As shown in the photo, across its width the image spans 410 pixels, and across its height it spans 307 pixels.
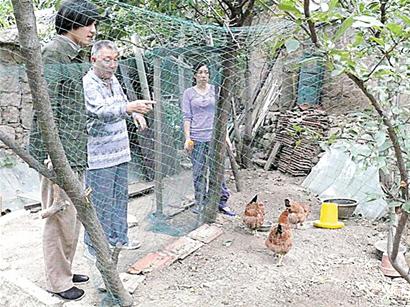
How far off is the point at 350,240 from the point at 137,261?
1424mm

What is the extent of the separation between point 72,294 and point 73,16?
1.29 m

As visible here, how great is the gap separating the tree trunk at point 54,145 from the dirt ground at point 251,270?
0.33m

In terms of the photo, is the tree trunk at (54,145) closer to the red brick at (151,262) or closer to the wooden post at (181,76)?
the red brick at (151,262)

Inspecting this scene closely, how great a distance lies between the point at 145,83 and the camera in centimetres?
372

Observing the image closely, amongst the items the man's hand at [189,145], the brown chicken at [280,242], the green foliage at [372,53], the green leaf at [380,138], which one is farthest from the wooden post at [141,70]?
the green leaf at [380,138]

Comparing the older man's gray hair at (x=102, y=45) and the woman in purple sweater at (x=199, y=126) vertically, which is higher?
the older man's gray hair at (x=102, y=45)

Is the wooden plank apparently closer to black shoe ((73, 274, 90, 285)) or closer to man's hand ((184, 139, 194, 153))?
man's hand ((184, 139, 194, 153))

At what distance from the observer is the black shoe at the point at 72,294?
7.89 ft

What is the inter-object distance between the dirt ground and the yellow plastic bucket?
0.05 m

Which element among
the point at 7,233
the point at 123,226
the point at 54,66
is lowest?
the point at 7,233

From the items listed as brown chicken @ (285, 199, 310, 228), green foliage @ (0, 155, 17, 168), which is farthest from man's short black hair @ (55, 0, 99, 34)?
green foliage @ (0, 155, 17, 168)

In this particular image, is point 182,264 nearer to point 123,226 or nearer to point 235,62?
point 123,226

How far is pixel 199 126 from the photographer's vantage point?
3.56 metres

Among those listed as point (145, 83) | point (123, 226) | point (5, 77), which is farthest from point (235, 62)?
point (5, 77)
